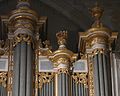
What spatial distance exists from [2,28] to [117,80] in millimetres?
2794

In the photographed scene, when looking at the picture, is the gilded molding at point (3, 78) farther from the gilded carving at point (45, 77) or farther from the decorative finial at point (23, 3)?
the decorative finial at point (23, 3)

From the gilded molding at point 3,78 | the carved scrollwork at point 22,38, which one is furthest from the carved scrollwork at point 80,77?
the gilded molding at point 3,78

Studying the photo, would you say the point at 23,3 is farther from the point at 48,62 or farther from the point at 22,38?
the point at 48,62

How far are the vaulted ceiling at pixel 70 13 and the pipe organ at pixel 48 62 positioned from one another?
5.93 ft

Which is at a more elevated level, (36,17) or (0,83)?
(36,17)

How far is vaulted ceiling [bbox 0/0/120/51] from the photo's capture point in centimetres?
1533

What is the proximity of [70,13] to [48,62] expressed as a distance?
2.87 metres

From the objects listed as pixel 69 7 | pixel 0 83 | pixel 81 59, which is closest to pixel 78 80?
pixel 81 59

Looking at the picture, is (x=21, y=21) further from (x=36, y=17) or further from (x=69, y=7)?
(x=69, y=7)

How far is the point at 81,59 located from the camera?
13.2 metres

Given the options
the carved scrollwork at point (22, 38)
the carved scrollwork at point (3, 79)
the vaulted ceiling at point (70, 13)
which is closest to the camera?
the carved scrollwork at point (3, 79)

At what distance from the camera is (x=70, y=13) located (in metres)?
15.6

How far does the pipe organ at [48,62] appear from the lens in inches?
495

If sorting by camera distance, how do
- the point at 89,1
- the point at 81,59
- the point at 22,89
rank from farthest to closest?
1. the point at 89,1
2. the point at 81,59
3. the point at 22,89
